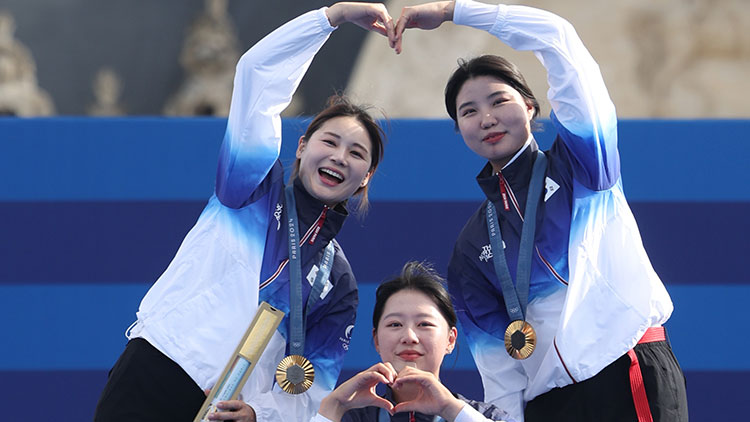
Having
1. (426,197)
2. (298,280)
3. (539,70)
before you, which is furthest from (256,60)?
(539,70)

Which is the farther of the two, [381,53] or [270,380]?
[381,53]

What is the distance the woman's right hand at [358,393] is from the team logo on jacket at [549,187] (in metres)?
0.70

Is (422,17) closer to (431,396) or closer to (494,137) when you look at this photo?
(494,137)

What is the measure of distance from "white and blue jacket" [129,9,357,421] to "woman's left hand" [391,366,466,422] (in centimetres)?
41

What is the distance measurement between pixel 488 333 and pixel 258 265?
722 mm

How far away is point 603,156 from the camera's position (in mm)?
2287

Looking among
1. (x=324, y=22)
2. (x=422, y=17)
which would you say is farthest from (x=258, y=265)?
(x=422, y=17)

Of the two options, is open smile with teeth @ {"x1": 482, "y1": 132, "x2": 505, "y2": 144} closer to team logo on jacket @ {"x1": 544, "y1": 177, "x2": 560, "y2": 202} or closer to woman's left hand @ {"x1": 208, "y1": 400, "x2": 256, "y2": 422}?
→ team logo on jacket @ {"x1": 544, "y1": 177, "x2": 560, "y2": 202}

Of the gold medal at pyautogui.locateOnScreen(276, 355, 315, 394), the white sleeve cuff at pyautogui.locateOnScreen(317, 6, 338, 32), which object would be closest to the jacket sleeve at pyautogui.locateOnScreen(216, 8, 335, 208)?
the white sleeve cuff at pyautogui.locateOnScreen(317, 6, 338, 32)

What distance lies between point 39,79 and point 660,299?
416 inches

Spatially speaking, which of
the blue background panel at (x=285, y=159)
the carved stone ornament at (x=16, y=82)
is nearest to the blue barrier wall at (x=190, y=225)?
the blue background panel at (x=285, y=159)

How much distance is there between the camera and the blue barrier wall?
323cm

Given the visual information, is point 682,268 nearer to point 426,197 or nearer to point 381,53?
point 426,197

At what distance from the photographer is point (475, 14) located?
7.69 ft
